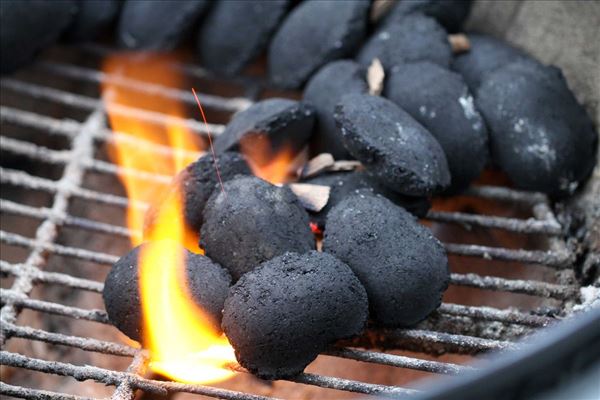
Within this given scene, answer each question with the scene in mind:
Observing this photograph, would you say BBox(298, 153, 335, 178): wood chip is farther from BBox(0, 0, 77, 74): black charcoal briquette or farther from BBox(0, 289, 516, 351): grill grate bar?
BBox(0, 0, 77, 74): black charcoal briquette

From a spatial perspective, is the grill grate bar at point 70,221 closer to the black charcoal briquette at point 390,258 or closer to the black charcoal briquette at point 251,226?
the black charcoal briquette at point 251,226

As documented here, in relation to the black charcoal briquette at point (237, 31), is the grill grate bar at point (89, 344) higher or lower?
lower

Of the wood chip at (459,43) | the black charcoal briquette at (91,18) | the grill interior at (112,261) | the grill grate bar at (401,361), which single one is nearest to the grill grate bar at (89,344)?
the grill interior at (112,261)

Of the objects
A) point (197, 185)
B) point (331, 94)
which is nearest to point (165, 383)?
point (197, 185)

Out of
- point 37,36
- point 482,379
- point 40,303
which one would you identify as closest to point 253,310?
point 40,303

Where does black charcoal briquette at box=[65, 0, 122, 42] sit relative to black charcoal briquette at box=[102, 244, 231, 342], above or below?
above

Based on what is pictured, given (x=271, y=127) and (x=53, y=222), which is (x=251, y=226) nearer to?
(x=271, y=127)

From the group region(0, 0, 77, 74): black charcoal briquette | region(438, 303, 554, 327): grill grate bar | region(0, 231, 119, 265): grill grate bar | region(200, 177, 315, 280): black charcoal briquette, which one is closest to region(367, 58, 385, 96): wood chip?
region(200, 177, 315, 280): black charcoal briquette
